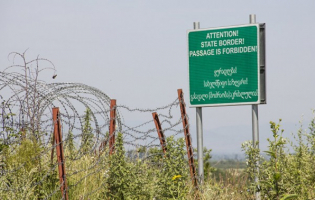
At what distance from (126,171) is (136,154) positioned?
1825 mm

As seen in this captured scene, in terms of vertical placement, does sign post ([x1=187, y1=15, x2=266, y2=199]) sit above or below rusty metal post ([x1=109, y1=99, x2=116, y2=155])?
above

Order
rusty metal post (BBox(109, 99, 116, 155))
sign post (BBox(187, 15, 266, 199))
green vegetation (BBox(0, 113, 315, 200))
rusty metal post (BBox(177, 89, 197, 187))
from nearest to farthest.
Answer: green vegetation (BBox(0, 113, 315, 200))
rusty metal post (BBox(109, 99, 116, 155))
sign post (BBox(187, 15, 266, 199))
rusty metal post (BBox(177, 89, 197, 187))

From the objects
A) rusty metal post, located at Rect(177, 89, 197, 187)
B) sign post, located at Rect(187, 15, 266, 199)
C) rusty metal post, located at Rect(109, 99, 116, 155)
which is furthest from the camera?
rusty metal post, located at Rect(177, 89, 197, 187)

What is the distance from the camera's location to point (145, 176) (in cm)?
908

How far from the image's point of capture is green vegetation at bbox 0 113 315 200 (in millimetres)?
7938

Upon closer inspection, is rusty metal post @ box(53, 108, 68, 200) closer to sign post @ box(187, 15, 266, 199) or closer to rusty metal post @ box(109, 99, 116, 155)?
rusty metal post @ box(109, 99, 116, 155)

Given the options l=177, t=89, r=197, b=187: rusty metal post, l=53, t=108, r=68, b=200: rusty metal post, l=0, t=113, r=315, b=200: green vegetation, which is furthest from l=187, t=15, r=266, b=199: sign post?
l=53, t=108, r=68, b=200: rusty metal post

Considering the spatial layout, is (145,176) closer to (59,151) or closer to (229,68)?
(59,151)

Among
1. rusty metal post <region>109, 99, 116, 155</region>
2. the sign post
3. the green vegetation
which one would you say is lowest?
the green vegetation

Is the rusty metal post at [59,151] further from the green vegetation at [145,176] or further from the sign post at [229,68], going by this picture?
the sign post at [229,68]

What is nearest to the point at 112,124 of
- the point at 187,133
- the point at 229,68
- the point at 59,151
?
the point at 187,133

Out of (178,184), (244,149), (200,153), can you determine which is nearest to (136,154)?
(200,153)

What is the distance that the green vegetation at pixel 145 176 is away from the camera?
26.0 ft

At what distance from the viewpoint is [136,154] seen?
10.7 meters
